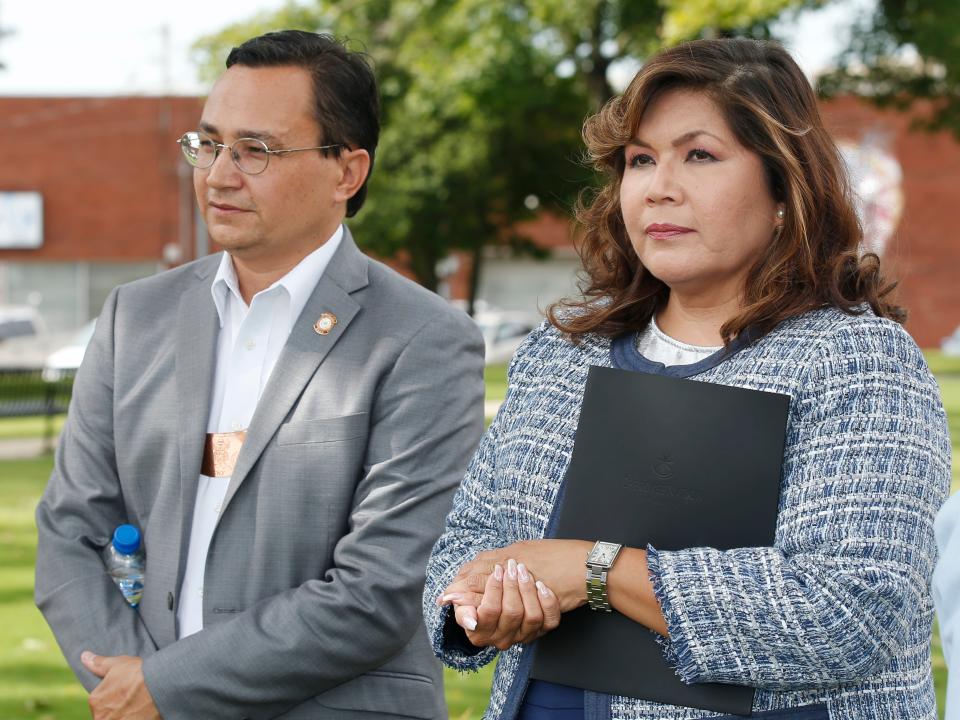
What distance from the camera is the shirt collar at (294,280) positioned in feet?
10.5

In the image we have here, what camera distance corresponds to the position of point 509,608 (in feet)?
7.06

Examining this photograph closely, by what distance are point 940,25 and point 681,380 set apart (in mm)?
20523

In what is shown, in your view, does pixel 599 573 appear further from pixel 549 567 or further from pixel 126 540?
pixel 126 540

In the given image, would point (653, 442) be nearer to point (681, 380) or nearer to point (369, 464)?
point (681, 380)

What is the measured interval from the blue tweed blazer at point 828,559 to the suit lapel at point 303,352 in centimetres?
81

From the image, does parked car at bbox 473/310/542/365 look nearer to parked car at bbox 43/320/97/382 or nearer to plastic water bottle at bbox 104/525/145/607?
parked car at bbox 43/320/97/382

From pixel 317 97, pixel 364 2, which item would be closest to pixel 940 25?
pixel 364 2

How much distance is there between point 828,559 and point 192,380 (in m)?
1.66

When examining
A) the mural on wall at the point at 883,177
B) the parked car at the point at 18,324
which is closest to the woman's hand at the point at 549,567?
the mural on wall at the point at 883,177

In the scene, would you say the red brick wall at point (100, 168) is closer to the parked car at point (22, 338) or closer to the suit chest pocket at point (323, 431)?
the parked car at point (22, 338)

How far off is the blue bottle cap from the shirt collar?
0.55 m

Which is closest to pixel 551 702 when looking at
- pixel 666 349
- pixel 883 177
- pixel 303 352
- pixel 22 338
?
pixel 666 349

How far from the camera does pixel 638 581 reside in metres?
Result: 2.14

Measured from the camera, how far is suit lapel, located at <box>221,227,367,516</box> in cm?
298
